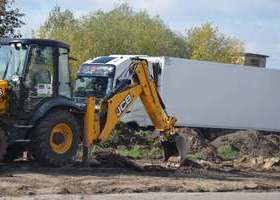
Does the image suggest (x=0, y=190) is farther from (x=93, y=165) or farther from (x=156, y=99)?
(x=156, y=99)

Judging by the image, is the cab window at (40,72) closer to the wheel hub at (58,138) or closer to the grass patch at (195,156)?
the wheel hub at (58,138)

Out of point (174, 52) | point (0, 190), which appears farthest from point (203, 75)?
point (174, 52)

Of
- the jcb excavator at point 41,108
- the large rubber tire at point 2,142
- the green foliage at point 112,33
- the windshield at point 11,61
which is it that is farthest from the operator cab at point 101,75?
the green foliage at point 112,33

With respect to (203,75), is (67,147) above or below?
below

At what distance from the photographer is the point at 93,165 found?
15992mm

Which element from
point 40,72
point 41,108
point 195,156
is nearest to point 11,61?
point 40,72

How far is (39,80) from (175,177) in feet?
11.9

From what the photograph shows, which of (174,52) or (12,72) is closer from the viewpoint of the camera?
(12,72)

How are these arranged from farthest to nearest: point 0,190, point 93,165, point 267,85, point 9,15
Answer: point 267,85, point 9,15, point 93,165, point 0,190

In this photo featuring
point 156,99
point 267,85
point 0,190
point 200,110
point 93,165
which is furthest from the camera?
point 267,85

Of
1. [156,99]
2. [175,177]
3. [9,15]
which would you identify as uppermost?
[9,15]

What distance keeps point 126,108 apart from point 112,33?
31488mm

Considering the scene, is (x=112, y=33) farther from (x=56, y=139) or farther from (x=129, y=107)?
(x=56, y=139)

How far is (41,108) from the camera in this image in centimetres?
1443
